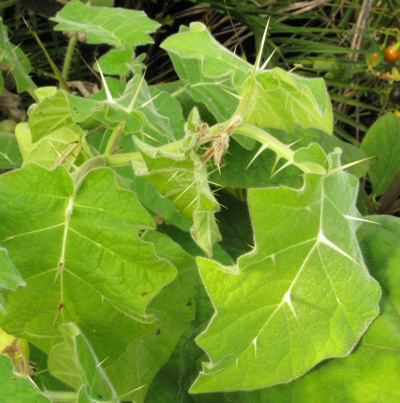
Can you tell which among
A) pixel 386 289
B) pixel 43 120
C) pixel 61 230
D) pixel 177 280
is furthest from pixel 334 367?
pixel 43 120

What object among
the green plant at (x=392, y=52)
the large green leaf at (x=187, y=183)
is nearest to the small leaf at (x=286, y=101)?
the large green leaf at (x=187, y=183)

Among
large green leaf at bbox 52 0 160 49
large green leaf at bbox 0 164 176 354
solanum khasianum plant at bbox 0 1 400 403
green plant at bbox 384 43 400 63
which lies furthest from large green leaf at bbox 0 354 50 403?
green plant at bbox 384 43 400 63

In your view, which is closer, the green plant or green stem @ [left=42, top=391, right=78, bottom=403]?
green stem @ [left=42, top=391, right=78, bottom=403]

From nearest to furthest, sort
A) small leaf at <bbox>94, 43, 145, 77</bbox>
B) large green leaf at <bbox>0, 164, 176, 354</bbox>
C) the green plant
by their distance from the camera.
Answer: large green leaf at <bbox>0, 164, 176, 354</bbox>
small leaf at <bbox>94, 43, 145, 77</bbox>
the green plant

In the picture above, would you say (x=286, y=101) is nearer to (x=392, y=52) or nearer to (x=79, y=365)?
(x=79, y=365)

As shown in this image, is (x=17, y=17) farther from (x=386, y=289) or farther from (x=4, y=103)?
(x=386, y=289)

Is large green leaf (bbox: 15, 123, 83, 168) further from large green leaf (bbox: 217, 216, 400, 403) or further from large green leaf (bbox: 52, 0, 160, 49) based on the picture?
large green leaf (bbox: 217, 216, 400, 403)

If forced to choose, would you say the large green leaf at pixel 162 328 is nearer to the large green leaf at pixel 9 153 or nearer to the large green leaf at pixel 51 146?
the large green leaf at pixel 51 146

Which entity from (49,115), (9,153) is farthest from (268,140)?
(9,153)
